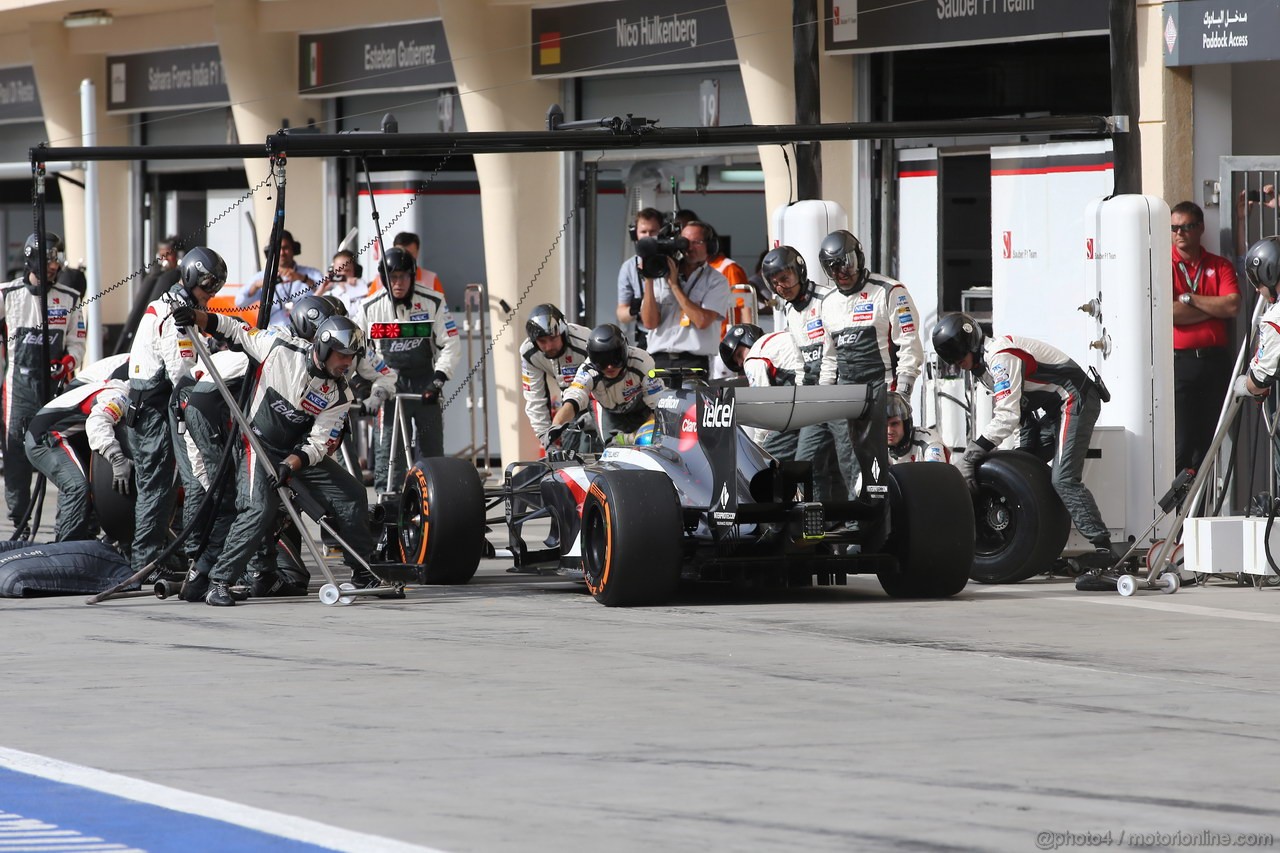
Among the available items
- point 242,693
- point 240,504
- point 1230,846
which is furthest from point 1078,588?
point 1230,846

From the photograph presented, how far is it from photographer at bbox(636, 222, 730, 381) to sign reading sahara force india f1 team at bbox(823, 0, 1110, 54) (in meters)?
2.43

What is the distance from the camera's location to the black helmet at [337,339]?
11594mm

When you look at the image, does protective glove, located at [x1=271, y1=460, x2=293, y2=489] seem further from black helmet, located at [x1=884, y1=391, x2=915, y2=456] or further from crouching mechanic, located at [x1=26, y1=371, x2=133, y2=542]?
black helmet, located at [x1=884, y1=391, x2=915, y2=456]

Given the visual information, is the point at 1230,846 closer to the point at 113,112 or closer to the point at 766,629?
the point at 766,629

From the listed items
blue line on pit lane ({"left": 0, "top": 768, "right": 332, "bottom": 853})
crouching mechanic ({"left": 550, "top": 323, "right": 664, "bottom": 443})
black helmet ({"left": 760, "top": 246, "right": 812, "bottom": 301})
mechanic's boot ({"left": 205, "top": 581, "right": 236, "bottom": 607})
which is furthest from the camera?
black helmet ({"left": 760, "top": 246, "right": 812, "bottom": 301})

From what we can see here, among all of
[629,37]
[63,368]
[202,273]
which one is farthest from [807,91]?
[202,273]

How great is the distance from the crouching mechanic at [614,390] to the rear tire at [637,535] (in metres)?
1.73

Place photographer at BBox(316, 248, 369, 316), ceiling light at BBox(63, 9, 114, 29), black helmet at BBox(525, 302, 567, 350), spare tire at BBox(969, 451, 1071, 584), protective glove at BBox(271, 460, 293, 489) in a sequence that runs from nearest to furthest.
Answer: protective glove at BBox(271, 460, 293, 489) → spare tire at BBox(969, 451, 1071, 584) → black helmet at BBox(525, 302, 567, 350) → photographer at BBox(316, 248, 369, 316) → ceiling light at BBox(63, 9, 114, 29)

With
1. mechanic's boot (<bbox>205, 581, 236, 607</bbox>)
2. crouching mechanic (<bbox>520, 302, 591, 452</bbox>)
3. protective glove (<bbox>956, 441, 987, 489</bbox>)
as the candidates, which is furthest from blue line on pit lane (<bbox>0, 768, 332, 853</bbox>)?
crouching mechanic (<bbox>520, 302, 591, 452</bbox>)

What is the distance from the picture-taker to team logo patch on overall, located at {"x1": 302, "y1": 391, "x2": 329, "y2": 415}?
1181 centimetres

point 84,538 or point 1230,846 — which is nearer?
point 1230,846

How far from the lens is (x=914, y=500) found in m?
11.4

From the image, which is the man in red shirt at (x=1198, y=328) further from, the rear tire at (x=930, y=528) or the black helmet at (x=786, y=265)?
the rear tire at (x=930, y=528)

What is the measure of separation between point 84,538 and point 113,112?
45.9ft
